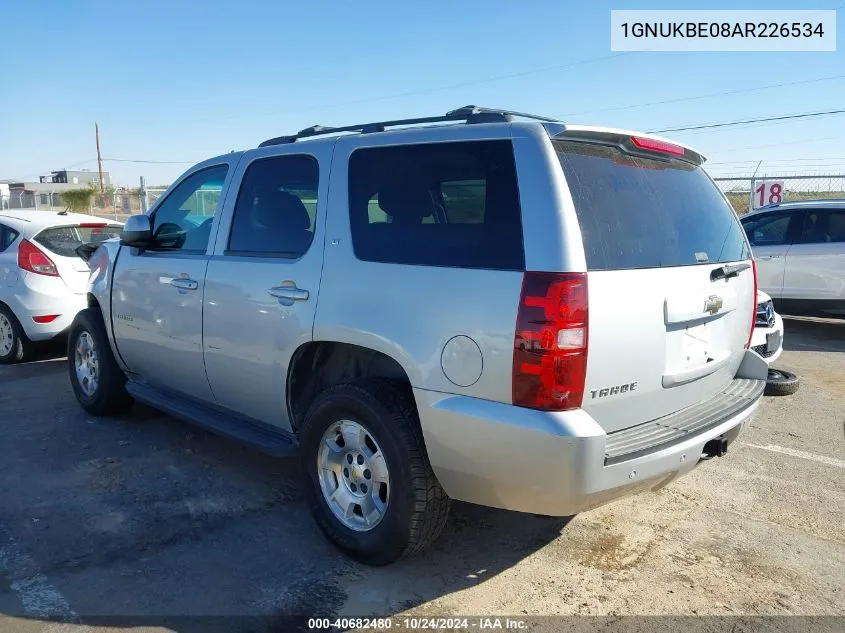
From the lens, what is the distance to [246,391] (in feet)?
13.0

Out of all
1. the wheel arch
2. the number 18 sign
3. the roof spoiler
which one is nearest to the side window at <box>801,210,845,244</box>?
the roof spoiler

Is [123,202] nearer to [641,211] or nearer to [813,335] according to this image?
[813,335]

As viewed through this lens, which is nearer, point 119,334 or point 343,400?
point 343,400

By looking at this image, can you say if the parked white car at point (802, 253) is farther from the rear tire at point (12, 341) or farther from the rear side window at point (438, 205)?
the rear tire at point (12, 341)

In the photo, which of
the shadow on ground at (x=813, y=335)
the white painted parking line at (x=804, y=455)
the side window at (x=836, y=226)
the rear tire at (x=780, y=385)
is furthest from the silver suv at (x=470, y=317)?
the side window at (x=836, y=226)

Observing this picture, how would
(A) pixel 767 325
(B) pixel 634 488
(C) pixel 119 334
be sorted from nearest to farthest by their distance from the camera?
(B) pixel 634 488 → (C) pixel 119 334 → (A) pixel 767 325

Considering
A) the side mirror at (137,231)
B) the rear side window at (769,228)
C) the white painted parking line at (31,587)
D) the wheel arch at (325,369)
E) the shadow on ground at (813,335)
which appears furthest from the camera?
the rear side window at (769,228)

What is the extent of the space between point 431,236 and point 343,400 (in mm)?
860

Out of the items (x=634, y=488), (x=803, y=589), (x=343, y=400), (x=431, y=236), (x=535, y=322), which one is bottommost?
(x=803, y=589)

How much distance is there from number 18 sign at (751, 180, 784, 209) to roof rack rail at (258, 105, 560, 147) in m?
14.5

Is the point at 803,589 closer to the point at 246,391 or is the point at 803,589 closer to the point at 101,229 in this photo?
the point at 246,391

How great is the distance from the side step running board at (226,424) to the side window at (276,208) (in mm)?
1002

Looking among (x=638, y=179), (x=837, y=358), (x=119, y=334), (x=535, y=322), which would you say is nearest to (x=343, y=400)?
(x=535, y=322)

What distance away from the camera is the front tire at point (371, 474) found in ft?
9.86
